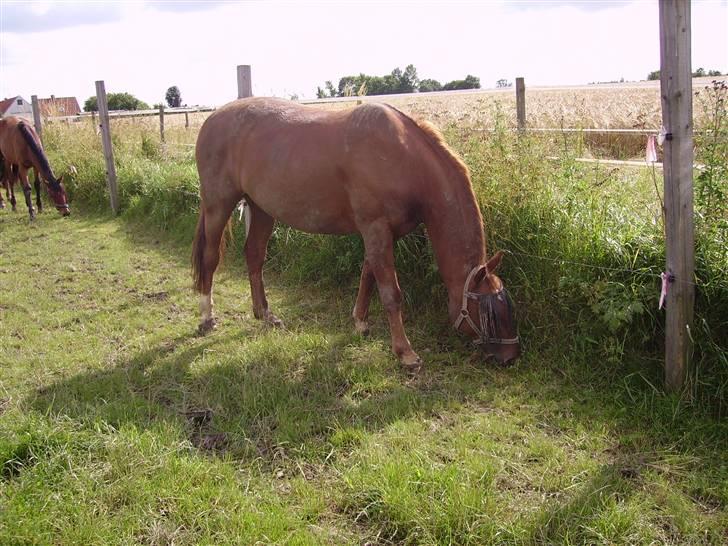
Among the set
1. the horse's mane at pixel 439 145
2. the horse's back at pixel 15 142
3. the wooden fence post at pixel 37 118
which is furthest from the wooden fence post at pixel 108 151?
the horse's mane at pixel 439 145

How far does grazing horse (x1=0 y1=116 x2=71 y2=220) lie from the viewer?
412 inches

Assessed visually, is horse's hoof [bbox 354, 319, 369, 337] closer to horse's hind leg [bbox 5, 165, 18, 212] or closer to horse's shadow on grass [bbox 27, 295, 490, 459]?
horse's shadow on grass [bbox 27, 295, 490, 459]

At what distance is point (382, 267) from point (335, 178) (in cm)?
78

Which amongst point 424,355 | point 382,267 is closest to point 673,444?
point 424,355

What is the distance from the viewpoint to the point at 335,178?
4.59 meters

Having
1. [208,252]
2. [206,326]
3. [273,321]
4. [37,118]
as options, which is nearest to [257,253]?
[208,252]

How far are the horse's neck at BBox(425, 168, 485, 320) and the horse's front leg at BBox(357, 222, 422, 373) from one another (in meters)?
0.40

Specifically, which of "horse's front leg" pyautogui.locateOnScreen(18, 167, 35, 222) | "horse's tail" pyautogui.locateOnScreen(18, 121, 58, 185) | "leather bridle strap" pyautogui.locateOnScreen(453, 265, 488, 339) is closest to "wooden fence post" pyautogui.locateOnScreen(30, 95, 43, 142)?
"horse's front leg" pyautogui.locateOnScreen(18, 167, 35, 222)

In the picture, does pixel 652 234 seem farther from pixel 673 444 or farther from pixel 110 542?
pixel 110 542

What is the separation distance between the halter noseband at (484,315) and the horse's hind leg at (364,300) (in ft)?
3.33

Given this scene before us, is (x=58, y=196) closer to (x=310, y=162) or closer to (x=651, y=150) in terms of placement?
A: (x=310, y=162)

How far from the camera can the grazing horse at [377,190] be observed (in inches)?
169

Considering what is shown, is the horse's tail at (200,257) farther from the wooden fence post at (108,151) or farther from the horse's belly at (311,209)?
the wooden fence post at (108,151)

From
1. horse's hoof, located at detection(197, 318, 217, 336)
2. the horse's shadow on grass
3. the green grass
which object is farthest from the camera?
horse's hoof, located at detection(197, 318, 217, 336)
